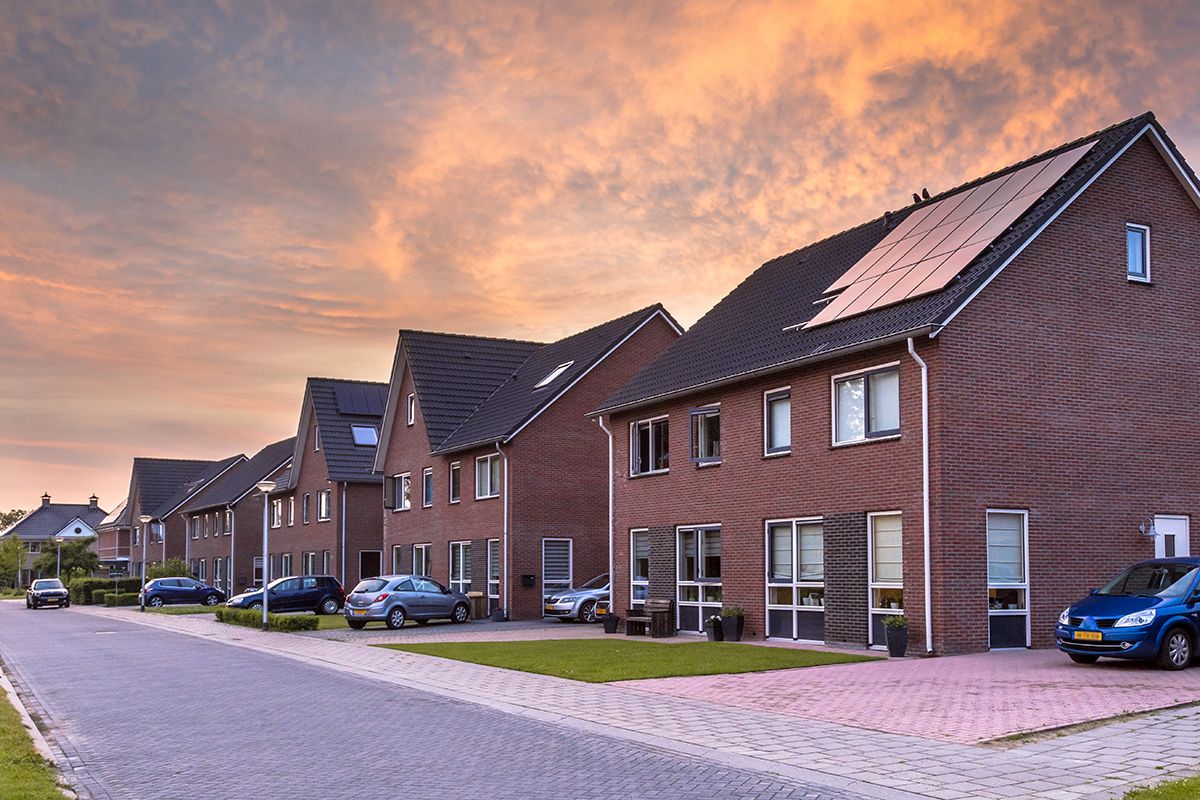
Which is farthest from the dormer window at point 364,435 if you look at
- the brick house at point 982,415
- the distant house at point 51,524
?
the distant house at point 51,524

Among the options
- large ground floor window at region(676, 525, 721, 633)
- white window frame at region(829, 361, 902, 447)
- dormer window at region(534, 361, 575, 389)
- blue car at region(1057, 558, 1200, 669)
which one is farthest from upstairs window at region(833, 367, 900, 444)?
dormer window at region(534, 361, 575, 389)

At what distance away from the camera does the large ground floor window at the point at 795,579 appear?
921 inches

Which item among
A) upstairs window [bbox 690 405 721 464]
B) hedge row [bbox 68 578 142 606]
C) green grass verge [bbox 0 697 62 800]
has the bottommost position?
hedge row [bbox 68 578 142 606]

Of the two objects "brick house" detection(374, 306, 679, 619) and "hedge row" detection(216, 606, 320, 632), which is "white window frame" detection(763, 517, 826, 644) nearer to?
"brick house" detection(374, 306, 679, 619)

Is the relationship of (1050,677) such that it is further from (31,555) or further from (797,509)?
(31,555)

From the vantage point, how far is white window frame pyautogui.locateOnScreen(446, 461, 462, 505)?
4050 cm

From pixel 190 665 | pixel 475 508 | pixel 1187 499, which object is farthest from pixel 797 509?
pixel 475 508

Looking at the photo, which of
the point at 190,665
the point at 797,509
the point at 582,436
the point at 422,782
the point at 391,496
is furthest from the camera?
the point at 391,496

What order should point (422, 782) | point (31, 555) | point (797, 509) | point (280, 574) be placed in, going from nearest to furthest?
point (422, 782) < point (797, 509) < point (280, 574) < point (31, 555)

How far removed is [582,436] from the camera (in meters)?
37.5

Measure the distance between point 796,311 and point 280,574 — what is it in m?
41.1

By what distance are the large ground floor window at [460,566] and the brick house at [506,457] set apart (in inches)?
2.2

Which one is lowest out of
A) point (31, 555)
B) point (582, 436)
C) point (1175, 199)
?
point (31, 555)

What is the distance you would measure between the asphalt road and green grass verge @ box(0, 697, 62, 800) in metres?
0.34
